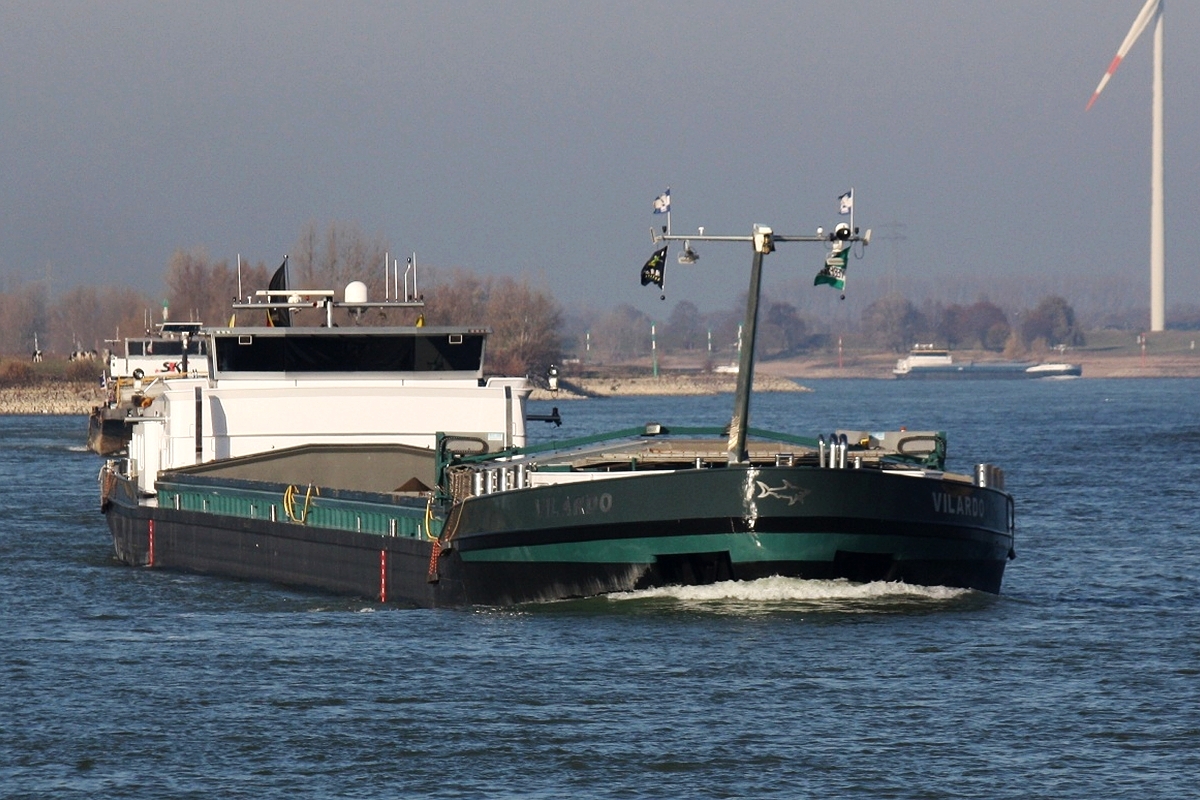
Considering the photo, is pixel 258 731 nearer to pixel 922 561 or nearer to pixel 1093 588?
pixel 922 561

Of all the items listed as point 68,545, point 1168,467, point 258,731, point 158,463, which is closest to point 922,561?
point 258,731

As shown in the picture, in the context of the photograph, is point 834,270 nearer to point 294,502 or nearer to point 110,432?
point 294,502

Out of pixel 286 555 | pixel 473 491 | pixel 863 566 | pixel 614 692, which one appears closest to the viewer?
pixel 614 692

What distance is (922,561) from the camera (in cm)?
2252

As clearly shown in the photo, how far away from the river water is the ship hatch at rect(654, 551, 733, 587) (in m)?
0.18

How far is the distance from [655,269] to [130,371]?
63492 millimetres

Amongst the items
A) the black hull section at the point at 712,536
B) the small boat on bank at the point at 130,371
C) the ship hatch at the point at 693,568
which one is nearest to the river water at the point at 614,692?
the ship hatch at the point at 693,568

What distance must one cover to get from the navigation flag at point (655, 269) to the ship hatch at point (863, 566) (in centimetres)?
379

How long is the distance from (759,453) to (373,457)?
24.0 ft

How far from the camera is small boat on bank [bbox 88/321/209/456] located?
6644 cm

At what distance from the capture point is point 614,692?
18.7m

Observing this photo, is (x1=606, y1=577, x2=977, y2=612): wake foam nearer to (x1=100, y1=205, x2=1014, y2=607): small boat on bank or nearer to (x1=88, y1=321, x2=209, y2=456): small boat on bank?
(x1=100, y1=205, x2=1014, y2=607): small boat on bank

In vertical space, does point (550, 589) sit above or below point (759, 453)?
below

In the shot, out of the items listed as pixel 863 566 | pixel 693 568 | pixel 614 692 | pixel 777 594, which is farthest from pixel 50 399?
pixel 614 692
